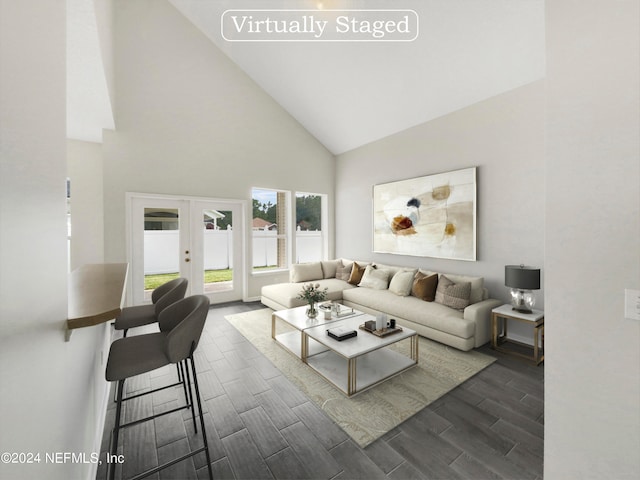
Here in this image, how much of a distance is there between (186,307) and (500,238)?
382cm

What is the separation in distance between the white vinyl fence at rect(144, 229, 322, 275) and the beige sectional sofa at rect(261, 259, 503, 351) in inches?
31.5

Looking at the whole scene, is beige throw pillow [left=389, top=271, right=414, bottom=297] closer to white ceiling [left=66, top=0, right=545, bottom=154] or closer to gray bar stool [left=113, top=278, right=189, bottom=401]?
white ceiling [left=66, top=0, right=545, bottom=154]

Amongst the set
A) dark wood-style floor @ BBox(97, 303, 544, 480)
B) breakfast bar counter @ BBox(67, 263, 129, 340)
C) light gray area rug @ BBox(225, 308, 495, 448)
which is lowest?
dark wood-style floor @ BBox(97, 303, 544, 480)

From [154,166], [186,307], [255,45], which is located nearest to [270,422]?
[186,307]

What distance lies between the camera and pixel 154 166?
450cm

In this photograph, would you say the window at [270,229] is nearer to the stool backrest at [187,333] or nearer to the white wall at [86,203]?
the white wall at [86,203]

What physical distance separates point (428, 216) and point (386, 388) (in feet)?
9.39

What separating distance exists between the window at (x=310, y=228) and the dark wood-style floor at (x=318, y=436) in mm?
3822

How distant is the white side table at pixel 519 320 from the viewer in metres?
2.89

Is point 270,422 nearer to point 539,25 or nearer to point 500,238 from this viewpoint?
point 500,238

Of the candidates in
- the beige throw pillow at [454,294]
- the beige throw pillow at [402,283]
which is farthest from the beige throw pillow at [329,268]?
the beige throw pillow at [454,294]

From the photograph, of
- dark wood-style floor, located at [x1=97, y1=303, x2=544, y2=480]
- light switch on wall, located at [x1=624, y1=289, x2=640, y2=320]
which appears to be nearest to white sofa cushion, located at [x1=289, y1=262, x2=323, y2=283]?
dark wood-style floor, located at [x1=97, y1=303, x2=544, y2=480]

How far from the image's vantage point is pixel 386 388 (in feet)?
8.12

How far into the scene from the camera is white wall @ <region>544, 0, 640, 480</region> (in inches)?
44.2
